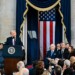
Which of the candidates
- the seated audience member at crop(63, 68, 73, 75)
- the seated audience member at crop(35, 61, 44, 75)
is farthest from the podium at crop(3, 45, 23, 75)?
the seated audience member at crop(63, 68, 73, 75)

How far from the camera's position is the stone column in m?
14.1

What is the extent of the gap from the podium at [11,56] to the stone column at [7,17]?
9.82 feet

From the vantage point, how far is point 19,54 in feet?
36.3

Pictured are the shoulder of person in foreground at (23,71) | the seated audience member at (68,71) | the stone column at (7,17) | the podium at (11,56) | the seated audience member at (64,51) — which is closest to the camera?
the shoulder of person in foreground at (23,71)

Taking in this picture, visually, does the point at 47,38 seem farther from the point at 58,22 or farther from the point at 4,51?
the point at 4,51

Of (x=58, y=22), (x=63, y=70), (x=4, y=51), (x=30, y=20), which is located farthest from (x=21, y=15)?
(x=63, y=70)

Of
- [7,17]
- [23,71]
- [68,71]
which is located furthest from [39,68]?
[7,17]

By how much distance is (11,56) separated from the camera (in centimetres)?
1108

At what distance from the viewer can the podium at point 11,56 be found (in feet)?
36.2

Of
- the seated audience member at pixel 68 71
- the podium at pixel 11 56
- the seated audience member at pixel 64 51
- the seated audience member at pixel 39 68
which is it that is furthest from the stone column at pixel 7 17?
the seated audience member at pixel 68 71

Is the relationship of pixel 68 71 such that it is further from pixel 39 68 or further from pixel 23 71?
pixel 23 71

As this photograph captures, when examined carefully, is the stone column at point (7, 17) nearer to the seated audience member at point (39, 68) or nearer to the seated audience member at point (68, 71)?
the seated audience member at point (39, 68)

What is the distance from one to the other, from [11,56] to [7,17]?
3.37m

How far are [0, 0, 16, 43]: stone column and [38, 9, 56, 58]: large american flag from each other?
1063mm
